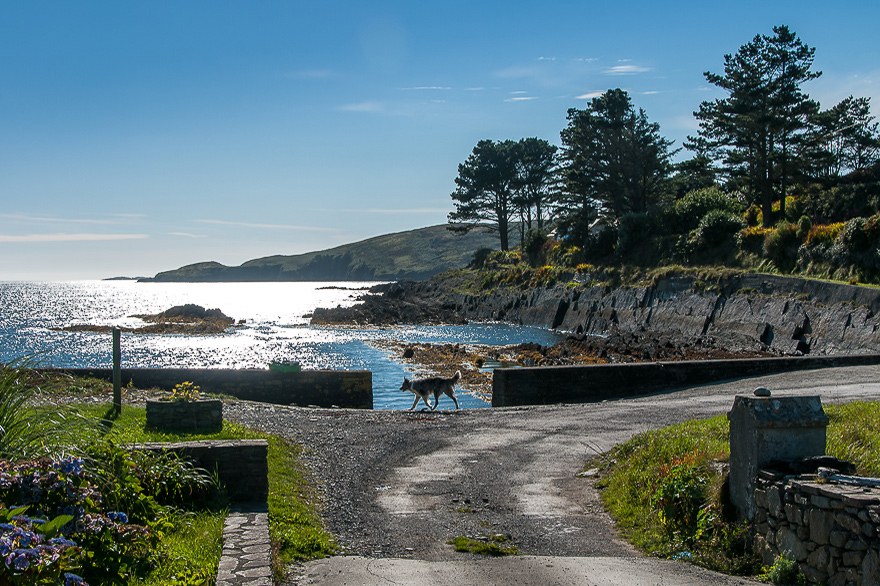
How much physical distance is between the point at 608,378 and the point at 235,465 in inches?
544

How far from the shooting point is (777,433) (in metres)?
6.58

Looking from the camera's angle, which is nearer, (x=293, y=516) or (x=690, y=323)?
(x=293, y=516)

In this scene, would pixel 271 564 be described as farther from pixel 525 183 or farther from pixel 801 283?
pixel 525 183

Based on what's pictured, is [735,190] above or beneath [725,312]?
above

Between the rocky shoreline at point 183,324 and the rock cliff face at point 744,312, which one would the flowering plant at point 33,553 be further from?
the rocky shoreline at point 183,324

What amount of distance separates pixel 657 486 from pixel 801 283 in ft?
80.7

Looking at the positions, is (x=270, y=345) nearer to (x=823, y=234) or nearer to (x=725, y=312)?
(x=725, y=312)

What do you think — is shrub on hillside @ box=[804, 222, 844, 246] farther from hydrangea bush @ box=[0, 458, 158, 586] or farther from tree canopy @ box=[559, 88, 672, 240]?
hydrangea bush @ box=[0, 458, 158, 586]

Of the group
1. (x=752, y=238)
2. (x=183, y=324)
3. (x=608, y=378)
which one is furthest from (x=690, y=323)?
(x=183, y=324)

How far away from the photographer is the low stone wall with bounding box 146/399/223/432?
10.0 m

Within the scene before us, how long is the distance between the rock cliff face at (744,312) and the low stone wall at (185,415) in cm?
2218

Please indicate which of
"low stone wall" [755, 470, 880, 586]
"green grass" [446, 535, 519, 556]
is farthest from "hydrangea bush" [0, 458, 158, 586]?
"low stone wall" [755, 470, 880, 586]

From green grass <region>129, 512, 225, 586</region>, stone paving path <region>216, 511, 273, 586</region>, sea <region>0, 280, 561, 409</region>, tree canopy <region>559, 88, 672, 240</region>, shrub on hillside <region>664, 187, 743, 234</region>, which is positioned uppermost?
tree canopy <region>559, 88, 672, 240</region>

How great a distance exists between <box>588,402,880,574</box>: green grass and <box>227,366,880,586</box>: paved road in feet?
0.95
